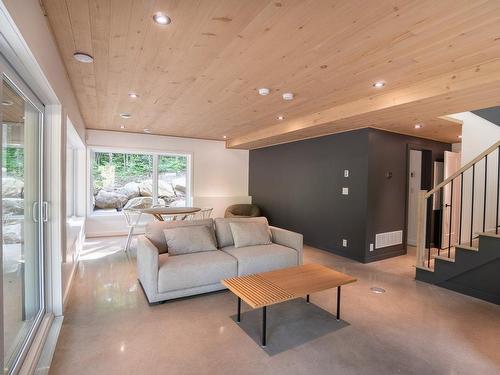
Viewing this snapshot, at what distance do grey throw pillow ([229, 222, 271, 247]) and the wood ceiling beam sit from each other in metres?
1.89

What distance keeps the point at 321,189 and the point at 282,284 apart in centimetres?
310

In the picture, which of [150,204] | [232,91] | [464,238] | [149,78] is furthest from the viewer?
[150,204]

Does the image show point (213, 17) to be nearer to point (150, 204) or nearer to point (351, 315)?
point (351, 315)

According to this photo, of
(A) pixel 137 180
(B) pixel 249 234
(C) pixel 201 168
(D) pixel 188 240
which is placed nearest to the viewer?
(D) pixel 188 240

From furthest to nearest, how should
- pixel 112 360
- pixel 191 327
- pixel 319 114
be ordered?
pixel 319 114
pixel 191 327
pixel 112 360

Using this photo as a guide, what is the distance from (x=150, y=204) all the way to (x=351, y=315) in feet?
17.8

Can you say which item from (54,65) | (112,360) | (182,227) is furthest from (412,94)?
(112,360)

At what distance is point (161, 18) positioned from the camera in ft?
6.15

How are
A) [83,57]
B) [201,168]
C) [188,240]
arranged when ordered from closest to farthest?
[83,57]
[188,240]
[201,168]

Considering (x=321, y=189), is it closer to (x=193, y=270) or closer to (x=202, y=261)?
(x=202, y=261)

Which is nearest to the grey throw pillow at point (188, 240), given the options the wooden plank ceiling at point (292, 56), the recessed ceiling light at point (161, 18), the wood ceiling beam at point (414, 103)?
the wooden plank ceiling at point (292, 56)

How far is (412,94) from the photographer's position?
3.03 metres

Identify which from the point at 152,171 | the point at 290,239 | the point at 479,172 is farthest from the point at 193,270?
the point at 479,172

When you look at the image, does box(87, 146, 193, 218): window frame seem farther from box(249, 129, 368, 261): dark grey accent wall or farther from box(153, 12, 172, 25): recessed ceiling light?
box(153, 12, 172, 25): recessed ceiling light
